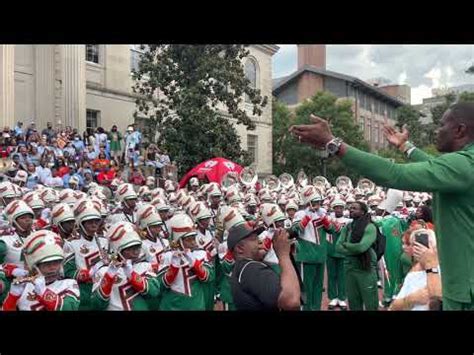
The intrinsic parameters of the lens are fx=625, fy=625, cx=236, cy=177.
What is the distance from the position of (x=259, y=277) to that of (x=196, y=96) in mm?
19362

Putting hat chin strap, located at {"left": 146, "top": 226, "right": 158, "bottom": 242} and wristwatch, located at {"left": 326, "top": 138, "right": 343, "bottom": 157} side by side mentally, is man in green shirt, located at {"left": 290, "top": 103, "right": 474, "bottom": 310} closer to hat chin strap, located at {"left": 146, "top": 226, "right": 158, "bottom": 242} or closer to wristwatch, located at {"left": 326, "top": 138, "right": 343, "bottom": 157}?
A: wristwatch, located at {"left": 326, "top": 138, "right": 343, "bottom": 157}

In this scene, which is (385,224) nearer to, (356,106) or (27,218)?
(27,218)

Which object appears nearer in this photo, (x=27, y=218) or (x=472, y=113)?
(x=472, y=113)

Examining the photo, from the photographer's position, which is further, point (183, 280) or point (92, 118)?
point (92, 118)

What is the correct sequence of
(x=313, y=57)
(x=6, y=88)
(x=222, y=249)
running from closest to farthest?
(x=222, y=249), (x=6, y=88), (x=313, y=57)

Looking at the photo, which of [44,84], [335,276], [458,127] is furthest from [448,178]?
[44,84]

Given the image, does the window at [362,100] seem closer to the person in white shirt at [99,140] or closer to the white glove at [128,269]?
the person in white shirt at [99,140]

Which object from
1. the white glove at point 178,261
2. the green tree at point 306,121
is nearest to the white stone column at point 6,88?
the white glove at point 178,261

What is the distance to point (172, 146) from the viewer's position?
23016 millimetres

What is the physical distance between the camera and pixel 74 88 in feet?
81.4

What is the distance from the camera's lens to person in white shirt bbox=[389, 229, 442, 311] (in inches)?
142

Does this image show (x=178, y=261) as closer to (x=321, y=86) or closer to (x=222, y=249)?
(x=222, y=249)
